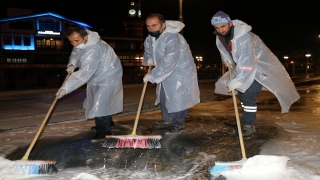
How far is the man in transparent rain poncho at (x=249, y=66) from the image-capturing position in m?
4.50

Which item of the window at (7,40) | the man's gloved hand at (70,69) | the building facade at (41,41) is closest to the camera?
the man's gloved hand at (70,69)

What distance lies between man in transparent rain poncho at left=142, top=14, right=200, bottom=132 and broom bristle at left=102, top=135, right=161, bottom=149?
0.97 m

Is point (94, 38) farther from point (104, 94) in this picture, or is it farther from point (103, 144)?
point (103, 144)

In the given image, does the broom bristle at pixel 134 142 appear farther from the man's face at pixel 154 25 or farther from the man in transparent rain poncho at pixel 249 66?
the man's face at pixel 154 25

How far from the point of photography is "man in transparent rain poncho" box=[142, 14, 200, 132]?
16.5 feet

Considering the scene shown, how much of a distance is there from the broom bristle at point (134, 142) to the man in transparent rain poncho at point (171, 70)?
973 mm

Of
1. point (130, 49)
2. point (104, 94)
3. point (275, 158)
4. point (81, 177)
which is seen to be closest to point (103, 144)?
point (104, 94)

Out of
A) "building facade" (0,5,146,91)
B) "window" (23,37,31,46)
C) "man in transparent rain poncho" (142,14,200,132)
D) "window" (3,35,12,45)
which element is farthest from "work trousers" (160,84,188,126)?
"window" (23,37,31,46)

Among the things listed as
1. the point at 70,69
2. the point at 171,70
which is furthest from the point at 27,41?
the point at 171,70

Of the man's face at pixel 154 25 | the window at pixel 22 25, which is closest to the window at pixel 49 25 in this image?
the window at pixel 22 25

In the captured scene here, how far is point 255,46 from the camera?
15.9 ft

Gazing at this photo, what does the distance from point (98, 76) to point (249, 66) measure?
80.8 inches

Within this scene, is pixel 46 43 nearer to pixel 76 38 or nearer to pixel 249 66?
pixel 76 38

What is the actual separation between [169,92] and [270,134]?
1.59m
